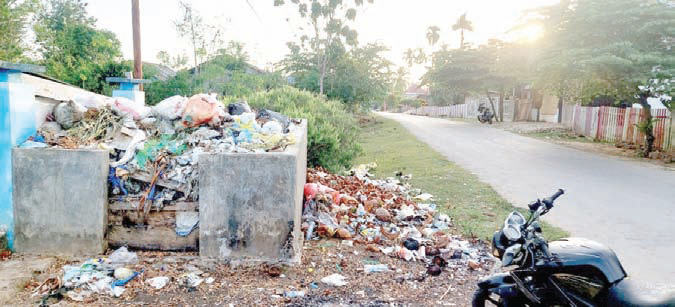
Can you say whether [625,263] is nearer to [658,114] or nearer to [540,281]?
[540,281]

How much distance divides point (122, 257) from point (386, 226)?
3.17m

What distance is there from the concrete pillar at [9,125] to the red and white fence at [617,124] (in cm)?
1532

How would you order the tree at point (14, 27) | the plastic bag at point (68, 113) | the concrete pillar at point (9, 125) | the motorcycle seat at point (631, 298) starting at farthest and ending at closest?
1. the tree at point (14, 27)
2. the plastic bag at point (68, 113)
3. the concrete pillar at point (9, 125)
4. the motorcycle seat at point (631, 298)

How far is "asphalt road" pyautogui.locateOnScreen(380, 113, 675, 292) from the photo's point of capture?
4.99 m

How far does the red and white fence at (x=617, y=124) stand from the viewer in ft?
44.5

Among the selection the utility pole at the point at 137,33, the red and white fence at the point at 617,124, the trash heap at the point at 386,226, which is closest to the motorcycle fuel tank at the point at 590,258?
the trash heap at the point at 386,226

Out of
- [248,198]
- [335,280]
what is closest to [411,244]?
[335,280]

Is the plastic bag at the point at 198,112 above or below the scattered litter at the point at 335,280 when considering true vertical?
above

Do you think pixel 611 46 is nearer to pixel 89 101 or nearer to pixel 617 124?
pixel 617 124

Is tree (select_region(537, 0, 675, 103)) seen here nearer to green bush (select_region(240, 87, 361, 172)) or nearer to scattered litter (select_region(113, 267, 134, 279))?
green bush (select_region(240, 87, 361, 172))

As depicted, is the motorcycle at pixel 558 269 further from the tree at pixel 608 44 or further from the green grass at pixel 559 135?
the green grass at pixel 559 135

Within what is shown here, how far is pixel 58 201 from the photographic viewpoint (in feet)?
14.9

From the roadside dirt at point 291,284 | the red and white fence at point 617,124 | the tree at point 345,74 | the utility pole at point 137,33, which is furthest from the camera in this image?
the tree at point 345,74

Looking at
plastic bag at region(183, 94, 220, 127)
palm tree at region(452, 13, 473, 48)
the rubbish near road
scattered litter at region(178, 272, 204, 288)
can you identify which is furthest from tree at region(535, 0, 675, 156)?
palm tree at region(452, 13, 473, 48)
